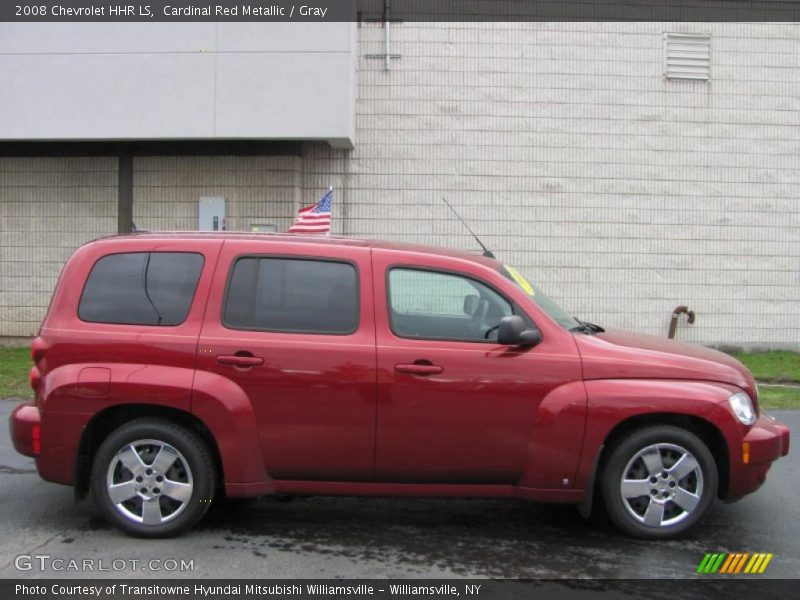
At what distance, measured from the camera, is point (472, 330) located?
5.01 metres

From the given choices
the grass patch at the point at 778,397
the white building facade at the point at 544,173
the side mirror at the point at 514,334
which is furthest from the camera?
the white building facade at the point at 544,173

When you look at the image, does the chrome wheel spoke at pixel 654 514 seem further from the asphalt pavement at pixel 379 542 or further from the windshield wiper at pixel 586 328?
the windshield wiper at pixel 586 328

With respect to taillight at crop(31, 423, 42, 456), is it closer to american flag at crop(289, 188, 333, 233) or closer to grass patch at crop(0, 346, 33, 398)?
grass patch at crop(0, 346, 33, 398)

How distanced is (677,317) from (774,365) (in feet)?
5.17

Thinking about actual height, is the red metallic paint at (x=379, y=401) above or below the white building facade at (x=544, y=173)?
below

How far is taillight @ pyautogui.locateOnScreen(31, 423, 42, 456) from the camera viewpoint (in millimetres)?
4953

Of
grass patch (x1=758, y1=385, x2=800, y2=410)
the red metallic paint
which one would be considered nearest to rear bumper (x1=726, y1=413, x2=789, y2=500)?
the red metallic paint

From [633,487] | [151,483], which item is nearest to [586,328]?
[633,487]

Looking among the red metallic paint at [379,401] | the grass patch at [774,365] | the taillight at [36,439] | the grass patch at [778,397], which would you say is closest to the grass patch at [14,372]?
the taillight at [36,439]

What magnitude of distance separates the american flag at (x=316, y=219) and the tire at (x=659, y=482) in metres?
7.23

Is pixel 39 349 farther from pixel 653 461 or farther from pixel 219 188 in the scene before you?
pixel 219 188

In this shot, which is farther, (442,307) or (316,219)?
(316,219)

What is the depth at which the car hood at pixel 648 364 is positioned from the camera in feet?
16.1

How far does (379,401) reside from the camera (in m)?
4.82
